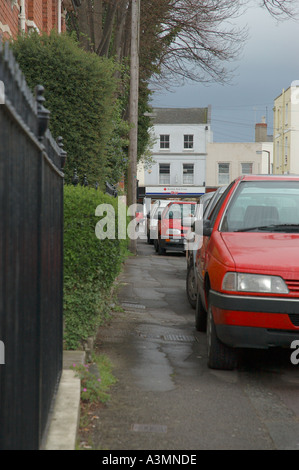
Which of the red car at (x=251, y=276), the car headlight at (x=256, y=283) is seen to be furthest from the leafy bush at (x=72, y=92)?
the car headlight at (x=256, y=283)

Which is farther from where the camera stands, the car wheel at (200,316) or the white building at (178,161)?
the white building at (178,161)

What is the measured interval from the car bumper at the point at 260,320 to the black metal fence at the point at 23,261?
2.15 m

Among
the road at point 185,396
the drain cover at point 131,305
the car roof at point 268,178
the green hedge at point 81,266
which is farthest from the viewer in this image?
the drain cover at point 131,305

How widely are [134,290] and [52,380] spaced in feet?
27.5

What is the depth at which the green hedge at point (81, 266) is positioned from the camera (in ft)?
20.9

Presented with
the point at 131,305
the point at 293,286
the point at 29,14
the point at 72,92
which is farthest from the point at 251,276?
the point at 29,14

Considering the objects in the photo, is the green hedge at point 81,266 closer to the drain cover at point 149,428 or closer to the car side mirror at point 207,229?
the car side mirror at point 207,229

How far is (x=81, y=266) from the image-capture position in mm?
6434

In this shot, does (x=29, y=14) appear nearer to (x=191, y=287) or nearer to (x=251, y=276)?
(x=191, y=287)

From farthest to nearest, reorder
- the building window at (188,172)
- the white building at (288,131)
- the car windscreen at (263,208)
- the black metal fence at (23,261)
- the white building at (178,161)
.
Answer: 1. the building window at (188,172)
2. the white building at (178,161)
3. the white building at (288,131)
4. the car windscreen at (263,208)
5. the black metal fence at (23,261)

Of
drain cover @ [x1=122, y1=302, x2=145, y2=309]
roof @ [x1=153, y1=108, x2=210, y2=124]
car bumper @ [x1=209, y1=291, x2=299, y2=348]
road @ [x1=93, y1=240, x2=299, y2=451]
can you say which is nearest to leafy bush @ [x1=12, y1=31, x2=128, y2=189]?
drain cover @ [x1=122, y1=302, x2=145, y2=309]

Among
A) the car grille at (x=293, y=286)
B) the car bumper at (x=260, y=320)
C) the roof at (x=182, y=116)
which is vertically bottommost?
the car bumper at (x=260, y=320)

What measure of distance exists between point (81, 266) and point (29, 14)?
11.9 meters

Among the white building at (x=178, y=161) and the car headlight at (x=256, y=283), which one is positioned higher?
the white building at (x=178, y=161)
